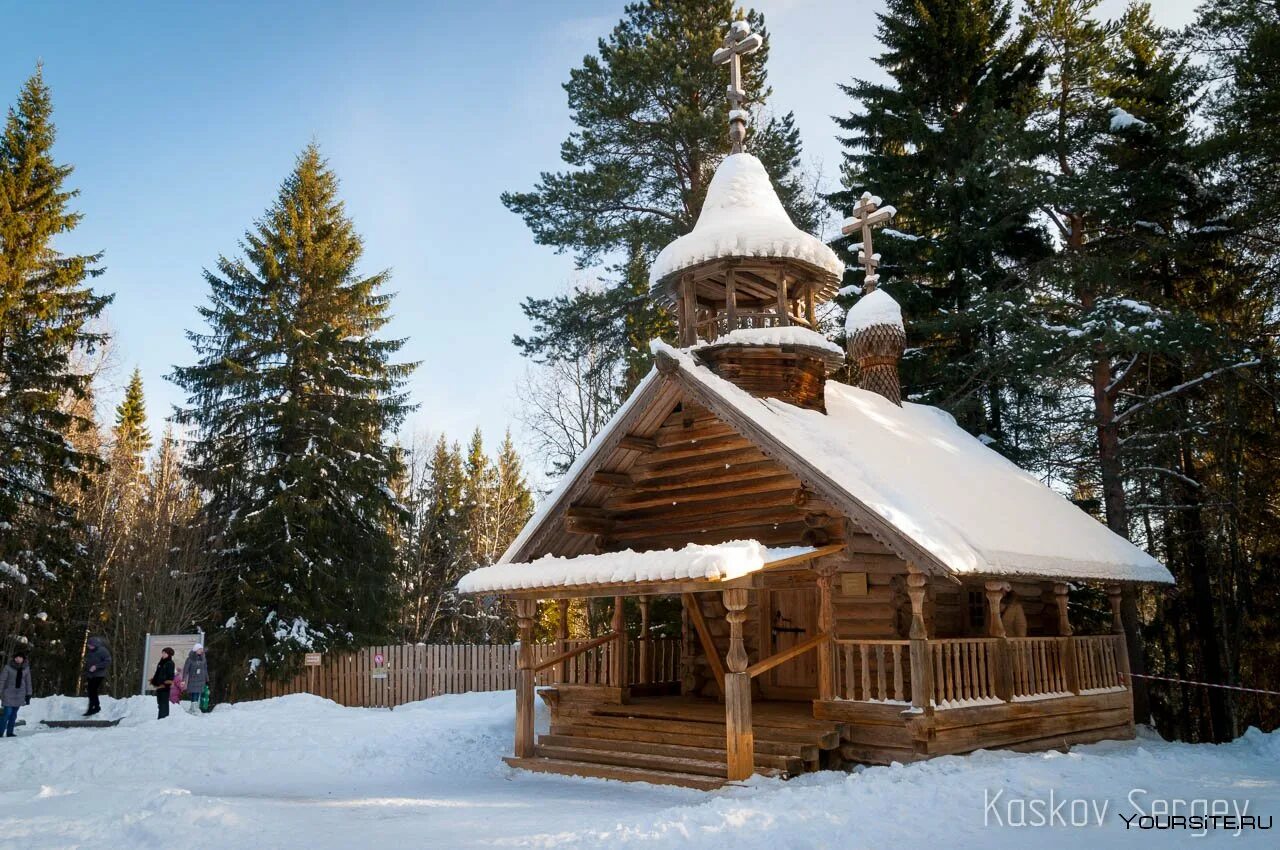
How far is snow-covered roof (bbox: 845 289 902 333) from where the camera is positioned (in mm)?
20047

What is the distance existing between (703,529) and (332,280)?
1884 cm

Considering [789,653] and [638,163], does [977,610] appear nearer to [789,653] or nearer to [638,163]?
[789,653]

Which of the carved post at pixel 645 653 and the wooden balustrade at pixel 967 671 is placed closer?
the wooden balustrade at pixel 967 671

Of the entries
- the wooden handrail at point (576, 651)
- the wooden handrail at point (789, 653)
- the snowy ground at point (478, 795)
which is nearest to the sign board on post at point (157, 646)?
the snowy ground at point (478, 795)

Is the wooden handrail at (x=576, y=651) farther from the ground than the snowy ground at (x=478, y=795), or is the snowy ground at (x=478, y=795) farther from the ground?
the wooden handrail at (x=576, y=651)

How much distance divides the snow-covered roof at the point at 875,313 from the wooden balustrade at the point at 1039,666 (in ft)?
24.7

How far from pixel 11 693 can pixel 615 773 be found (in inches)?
469

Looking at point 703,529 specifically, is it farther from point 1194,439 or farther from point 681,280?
point 1194,439

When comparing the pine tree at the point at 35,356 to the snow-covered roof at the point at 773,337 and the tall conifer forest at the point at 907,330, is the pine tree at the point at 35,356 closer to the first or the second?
the tall conifer forest at the point at 907,330

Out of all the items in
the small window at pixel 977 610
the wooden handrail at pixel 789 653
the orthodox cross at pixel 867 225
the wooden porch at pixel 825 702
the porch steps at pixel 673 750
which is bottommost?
the porch steps at pixel 673 750

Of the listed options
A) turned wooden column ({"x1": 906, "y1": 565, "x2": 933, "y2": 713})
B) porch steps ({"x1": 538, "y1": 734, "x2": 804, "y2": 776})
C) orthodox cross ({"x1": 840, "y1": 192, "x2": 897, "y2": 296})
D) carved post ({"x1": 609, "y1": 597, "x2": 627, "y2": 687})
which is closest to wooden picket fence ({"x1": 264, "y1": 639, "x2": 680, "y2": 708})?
carved post ({"x1": 609, "y1": 597, "x2": 627, "y2": 687})

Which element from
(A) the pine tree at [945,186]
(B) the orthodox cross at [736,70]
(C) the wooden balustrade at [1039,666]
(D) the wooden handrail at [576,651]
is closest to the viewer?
(C) the wooden balustrade at [1039,666]

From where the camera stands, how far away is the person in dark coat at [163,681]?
60.8 feet

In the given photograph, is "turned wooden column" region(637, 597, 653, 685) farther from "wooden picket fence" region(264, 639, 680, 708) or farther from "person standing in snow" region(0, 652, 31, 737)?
"person standing in snow" region(0, 652, 31, 737)
